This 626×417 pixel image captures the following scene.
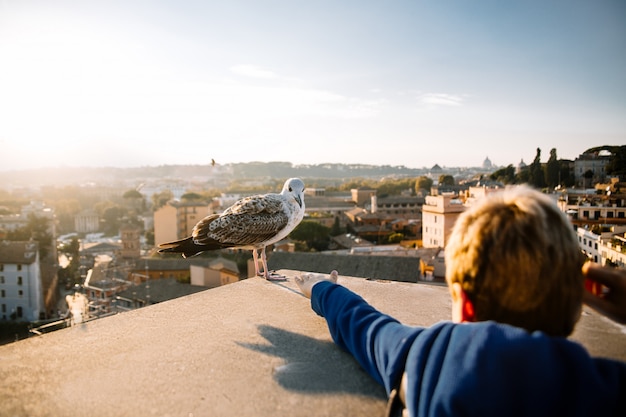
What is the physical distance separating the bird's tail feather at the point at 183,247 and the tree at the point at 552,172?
41912 mm

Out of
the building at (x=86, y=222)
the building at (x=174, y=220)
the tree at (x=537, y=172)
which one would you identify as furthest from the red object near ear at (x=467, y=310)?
the building at (x=86, y=222)

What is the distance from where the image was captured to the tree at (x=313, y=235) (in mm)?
38000

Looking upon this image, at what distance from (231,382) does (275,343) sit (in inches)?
15.0

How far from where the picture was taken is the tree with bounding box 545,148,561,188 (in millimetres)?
39384

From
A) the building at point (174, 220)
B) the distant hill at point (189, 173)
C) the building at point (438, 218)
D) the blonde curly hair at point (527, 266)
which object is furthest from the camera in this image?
the distant hill at point (189, 173)

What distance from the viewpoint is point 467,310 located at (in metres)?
1.21

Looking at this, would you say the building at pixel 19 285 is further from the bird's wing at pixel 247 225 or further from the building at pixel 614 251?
the building at pixel 614 251

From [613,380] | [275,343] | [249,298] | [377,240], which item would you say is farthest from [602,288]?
[377,240]

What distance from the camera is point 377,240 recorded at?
43.7 metres

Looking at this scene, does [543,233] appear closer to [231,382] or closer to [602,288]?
[602,288]

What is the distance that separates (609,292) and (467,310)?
0.52 meters

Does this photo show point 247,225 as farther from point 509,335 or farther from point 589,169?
point 589,169

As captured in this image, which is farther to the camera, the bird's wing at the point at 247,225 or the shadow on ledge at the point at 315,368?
the bird's wing at the point at 247,225

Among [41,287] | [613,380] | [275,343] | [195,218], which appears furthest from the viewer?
[195,218]
